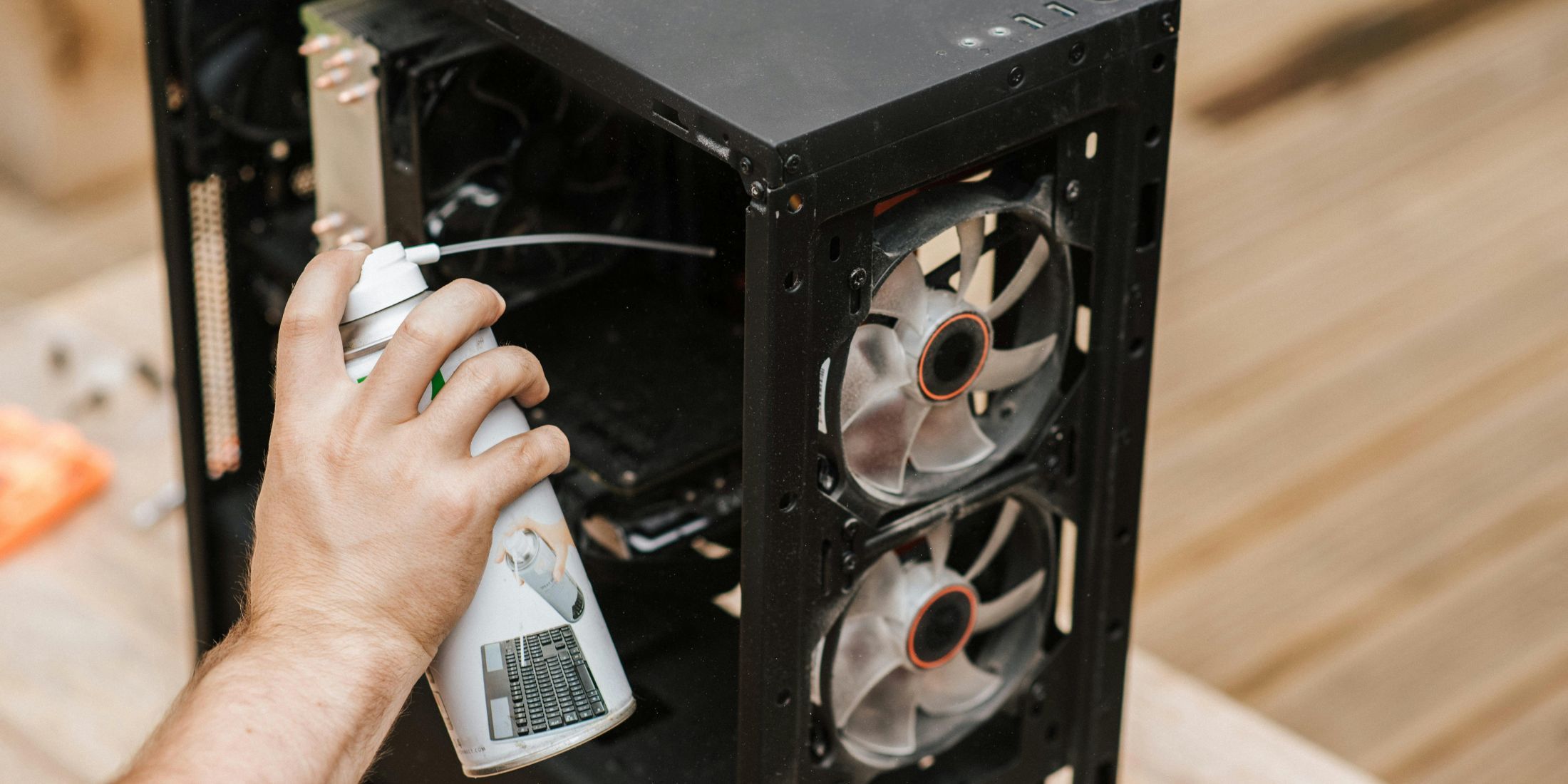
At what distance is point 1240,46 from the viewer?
313 centimetres

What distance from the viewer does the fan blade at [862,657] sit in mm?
1085

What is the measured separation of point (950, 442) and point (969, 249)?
13 centimetres

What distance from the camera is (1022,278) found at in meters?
1.04

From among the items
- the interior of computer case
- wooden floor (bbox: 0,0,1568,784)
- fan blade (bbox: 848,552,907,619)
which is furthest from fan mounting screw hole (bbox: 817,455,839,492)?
wooden floor (bbox: 0,0,1568,784)

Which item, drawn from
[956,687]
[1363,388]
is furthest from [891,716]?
[1363,388]

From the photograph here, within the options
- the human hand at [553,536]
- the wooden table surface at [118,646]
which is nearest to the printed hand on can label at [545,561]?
the human hand at [553,536]

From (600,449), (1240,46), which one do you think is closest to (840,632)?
(600,449)

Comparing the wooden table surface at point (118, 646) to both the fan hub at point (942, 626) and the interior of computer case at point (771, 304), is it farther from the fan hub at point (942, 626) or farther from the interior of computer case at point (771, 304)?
the fan hub at point (942, 626)

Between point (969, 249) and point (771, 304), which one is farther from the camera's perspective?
point (969, 249)

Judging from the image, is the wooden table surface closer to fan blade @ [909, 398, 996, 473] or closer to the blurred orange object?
the blurred orange object

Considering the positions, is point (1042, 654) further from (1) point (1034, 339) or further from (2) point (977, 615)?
(1) point (1034, 339)

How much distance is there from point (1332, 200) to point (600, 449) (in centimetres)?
192

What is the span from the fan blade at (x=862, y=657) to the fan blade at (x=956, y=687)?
61 millimetres

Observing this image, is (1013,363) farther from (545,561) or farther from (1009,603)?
(545,561)
